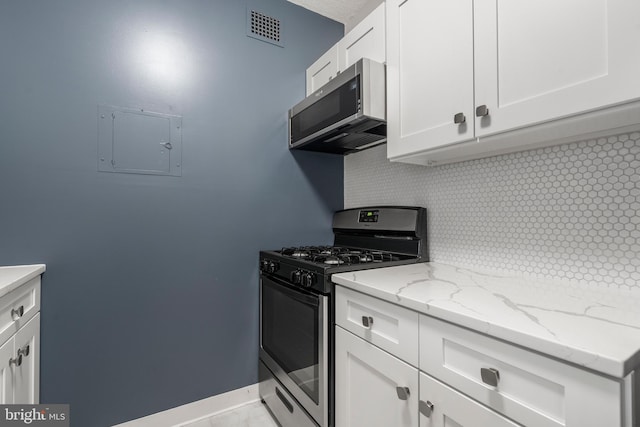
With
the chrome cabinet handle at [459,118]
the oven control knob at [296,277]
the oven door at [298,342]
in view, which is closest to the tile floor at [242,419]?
the oven door at [298,342]

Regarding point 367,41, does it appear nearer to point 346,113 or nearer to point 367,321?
point 346,113

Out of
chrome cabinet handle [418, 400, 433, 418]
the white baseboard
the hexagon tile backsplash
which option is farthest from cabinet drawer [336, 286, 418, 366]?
the white baseboard

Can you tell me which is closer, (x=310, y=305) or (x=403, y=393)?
(x=403, y=393)

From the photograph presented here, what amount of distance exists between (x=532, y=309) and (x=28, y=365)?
1910 millimetres

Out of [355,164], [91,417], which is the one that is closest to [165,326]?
[91,417]

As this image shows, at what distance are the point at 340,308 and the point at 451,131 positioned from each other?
0.85m

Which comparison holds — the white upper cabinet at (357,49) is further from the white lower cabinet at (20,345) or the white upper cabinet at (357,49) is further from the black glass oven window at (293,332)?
the white lower cabinet at (20,345)

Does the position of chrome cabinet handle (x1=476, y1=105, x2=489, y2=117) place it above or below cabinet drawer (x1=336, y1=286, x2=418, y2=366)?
above

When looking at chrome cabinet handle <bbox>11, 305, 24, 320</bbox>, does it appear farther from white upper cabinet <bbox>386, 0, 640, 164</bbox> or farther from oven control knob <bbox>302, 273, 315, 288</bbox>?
white upper cabinet <bbox>386, 0, 640, 164</bbox>

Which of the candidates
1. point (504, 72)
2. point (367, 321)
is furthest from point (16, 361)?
point (504, 72)

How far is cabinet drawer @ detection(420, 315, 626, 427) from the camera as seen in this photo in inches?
21.4

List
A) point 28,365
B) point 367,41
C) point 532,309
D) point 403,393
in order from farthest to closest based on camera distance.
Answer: point 367,41
point 28,365
point 403,393
point 532,309

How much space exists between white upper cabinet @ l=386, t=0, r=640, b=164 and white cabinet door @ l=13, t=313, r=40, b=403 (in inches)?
69.0

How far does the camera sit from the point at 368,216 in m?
1.91
